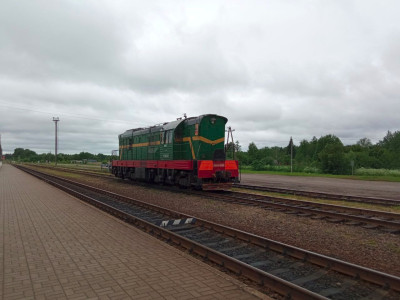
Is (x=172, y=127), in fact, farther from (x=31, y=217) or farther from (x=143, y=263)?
(x=143, y=263)

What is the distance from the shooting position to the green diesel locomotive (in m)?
14.9

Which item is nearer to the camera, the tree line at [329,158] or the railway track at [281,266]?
the railway track at [281,266]

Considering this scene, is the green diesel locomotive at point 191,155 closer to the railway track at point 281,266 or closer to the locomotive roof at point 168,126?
the locomotive roof at point 168,126

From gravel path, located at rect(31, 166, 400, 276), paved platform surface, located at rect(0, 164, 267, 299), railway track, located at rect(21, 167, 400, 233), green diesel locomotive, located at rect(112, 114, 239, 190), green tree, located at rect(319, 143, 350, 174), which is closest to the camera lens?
paved platform surface, located at rect(0, 164, 267, 299)

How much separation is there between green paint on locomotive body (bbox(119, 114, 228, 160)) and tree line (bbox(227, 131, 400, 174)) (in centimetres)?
115

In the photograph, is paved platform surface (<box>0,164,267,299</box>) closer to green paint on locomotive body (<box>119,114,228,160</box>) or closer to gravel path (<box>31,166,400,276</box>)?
gravel path (<box>31,166,400,276</box>)

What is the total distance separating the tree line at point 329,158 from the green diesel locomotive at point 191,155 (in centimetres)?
122

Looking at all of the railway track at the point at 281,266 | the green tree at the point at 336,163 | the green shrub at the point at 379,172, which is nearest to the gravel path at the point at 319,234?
the railway track at the point at 281,266

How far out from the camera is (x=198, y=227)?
7941mm

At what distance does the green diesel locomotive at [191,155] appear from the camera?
1486 cm

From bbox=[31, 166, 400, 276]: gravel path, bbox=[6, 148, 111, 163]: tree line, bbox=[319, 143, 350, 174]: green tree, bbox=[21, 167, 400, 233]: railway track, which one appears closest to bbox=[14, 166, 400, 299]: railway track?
bbox=[31, 166, 400, 276]: gravel path

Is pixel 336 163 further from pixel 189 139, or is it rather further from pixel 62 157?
pixel 62 157

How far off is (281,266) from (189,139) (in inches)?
446

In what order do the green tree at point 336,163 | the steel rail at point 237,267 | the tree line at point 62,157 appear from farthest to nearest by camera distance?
the tree line at point 62,157, the green tree at point 336,163, the steel rail at point 237,267
